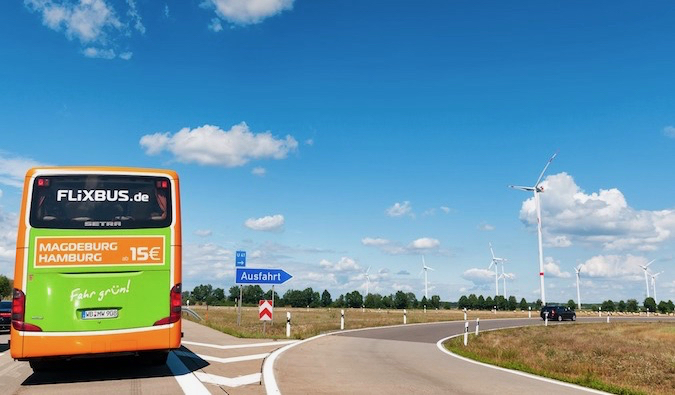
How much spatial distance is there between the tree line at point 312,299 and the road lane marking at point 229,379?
309 feet

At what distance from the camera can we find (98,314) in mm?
9492

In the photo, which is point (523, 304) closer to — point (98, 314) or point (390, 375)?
point (390, 375)

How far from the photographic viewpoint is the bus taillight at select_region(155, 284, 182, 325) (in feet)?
32.7

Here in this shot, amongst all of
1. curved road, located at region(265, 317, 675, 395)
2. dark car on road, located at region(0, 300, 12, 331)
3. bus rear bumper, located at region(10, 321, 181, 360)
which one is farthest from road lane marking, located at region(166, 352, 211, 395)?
dark car on road, located at region(0, 300, 12, 331)

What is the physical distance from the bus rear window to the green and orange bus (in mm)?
16

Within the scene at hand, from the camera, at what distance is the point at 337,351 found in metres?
16.0

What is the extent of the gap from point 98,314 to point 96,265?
82cm

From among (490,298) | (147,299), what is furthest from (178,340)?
(490,298)

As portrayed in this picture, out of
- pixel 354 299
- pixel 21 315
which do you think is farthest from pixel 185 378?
pixel 354 299

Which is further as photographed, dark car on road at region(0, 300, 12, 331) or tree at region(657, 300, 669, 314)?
tree at region(657, 300, 669, 314)

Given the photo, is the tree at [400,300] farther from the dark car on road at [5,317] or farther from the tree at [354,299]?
the dark car on road at [5,317]

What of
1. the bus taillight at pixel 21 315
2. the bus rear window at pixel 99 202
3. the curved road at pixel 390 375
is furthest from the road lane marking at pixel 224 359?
the bus taillight at pixel 21 315

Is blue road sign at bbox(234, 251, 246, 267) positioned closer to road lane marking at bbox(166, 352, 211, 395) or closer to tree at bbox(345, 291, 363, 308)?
road lane marking at bbox(166, 352, 211, 395)

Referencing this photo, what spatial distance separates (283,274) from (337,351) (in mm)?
7339
